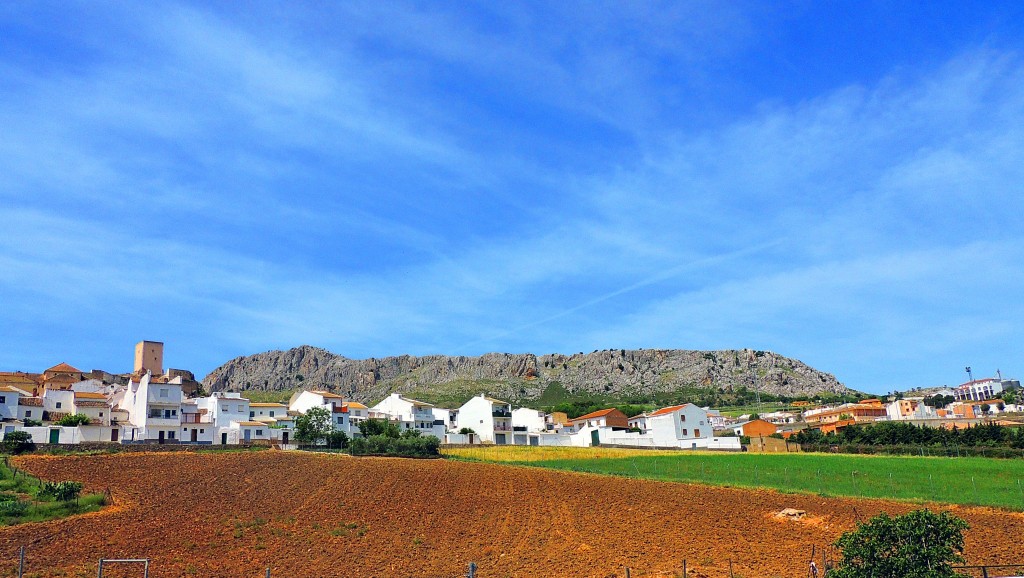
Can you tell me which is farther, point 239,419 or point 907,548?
point 239,419

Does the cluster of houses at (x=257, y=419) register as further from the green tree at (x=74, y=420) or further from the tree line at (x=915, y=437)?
the tree line at (x=915, y=437)

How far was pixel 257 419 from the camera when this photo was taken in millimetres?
86438

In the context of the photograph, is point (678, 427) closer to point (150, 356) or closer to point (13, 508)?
point (13, 508)

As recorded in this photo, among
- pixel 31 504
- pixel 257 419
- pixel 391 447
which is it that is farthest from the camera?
pixel 257 419

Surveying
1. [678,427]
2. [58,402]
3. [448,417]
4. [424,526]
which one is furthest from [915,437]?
[58,402]

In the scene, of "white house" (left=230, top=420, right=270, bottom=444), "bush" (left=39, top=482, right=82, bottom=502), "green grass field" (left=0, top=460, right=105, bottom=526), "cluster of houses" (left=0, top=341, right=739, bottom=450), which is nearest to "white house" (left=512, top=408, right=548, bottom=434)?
"cluster of houses" (left=0, top=341, right=739, bottom=450)

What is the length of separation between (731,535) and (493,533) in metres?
9.78

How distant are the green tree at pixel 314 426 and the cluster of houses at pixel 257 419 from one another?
1.17m

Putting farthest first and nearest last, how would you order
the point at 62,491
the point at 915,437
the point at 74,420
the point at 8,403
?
the point at 915,437 < the point at 8,403 < the point at 74,420 < the point at 62,491

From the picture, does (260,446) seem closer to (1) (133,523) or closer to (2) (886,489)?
(1) (133,523)

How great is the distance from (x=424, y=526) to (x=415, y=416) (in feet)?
190

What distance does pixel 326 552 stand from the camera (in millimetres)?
29172

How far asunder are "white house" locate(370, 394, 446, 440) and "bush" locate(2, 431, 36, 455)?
130 ft

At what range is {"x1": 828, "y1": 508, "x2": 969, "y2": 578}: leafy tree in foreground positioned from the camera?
1372 cm
